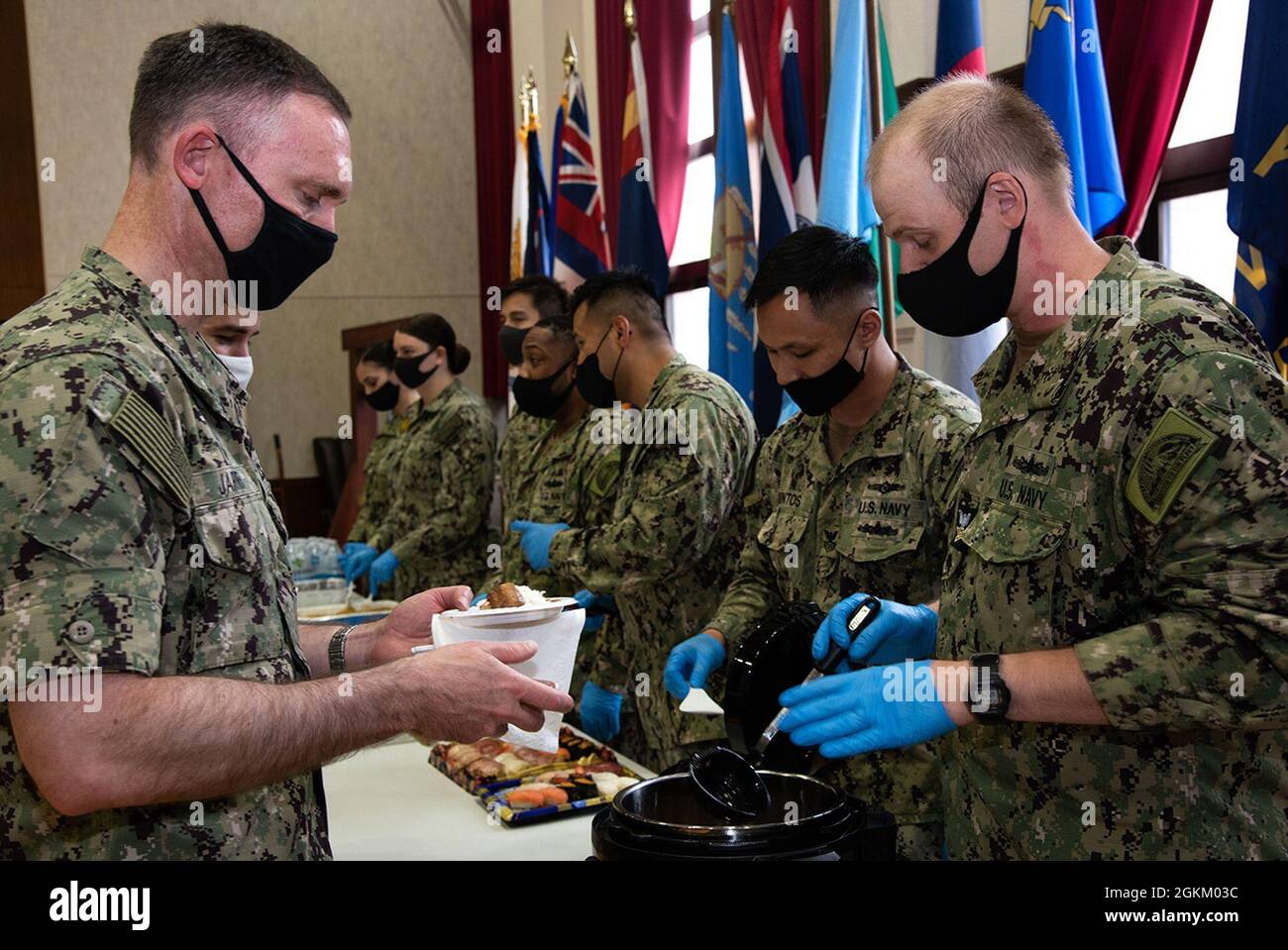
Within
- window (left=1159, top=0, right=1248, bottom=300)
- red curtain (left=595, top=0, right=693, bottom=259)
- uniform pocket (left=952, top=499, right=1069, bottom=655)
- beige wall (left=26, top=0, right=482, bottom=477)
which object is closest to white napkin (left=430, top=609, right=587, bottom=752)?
uniform pocket (left=952, top=499, right=1069, bottom=655)

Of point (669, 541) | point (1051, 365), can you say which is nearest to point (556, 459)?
point (669, 541)

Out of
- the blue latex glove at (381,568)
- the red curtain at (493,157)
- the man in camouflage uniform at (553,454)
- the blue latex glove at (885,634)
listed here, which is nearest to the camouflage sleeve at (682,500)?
the man in camouflage uniform at (553,454)

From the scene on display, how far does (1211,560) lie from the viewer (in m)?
1.27

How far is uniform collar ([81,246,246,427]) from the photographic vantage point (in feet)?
4.03

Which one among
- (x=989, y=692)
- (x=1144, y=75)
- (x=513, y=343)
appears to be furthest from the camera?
(x=513, y=343)

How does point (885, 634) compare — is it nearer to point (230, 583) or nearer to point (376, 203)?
point (230, 583)

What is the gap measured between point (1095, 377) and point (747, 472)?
1574 mm

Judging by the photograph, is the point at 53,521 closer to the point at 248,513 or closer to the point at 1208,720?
the point at 248,513

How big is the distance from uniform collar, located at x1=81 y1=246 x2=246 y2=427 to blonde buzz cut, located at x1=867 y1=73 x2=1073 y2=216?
42.5 inches

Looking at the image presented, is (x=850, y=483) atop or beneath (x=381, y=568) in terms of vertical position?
atop

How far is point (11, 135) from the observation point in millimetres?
7680

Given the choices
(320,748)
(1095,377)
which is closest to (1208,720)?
(1095,377)

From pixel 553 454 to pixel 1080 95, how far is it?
81.8 inches

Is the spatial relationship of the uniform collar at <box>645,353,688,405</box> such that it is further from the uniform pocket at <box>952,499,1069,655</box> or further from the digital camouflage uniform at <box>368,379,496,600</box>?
the digital camouflage uniform at <box>368,379,496,600</box>
